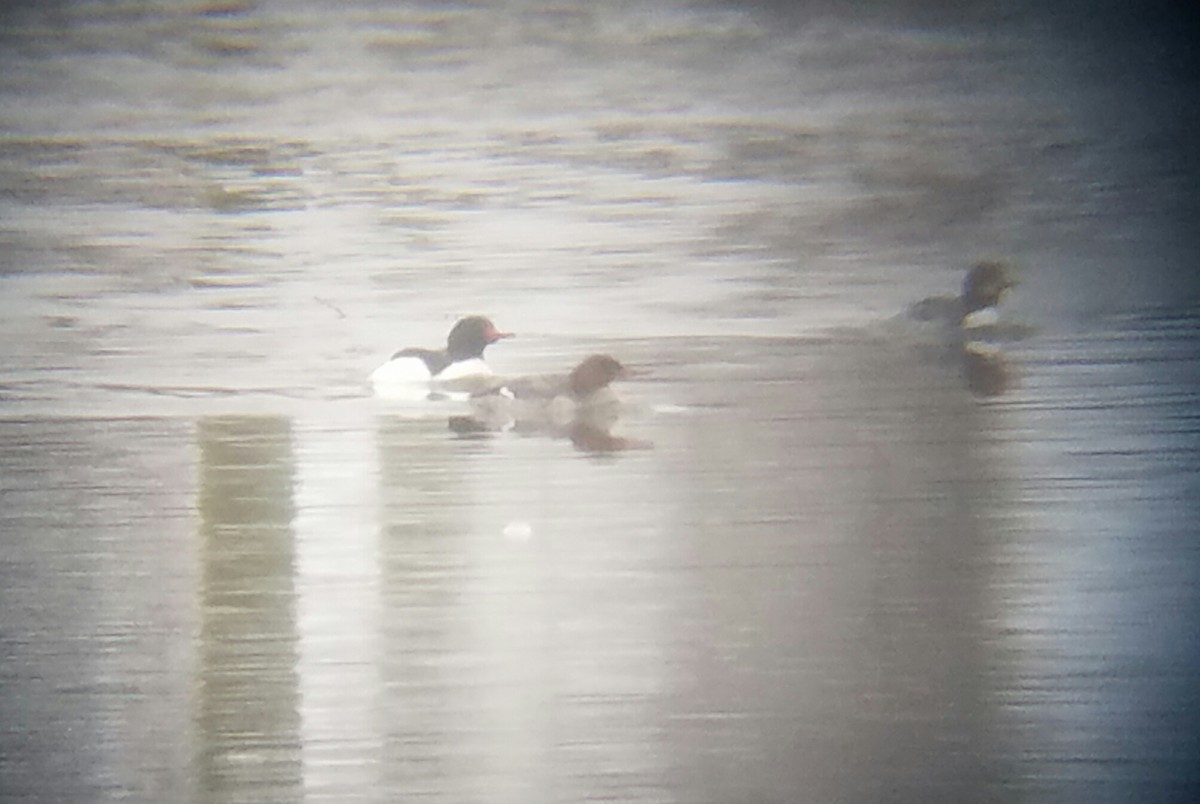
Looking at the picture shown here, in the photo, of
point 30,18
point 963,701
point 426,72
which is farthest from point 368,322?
point 963,701

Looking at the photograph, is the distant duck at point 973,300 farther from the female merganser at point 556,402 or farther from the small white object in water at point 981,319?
the female merganser at point 556,402

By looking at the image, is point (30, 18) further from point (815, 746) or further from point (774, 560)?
point (815, 746)

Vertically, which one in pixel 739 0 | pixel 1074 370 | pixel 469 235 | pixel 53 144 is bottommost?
pixel 1074 370

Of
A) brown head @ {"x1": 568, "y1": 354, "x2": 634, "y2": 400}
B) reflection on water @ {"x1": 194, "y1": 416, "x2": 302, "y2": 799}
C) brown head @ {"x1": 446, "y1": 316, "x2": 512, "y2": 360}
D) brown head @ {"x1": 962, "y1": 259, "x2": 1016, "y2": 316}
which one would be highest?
brown head @ {"x1": 962, "y1": 259, "x2": 1016, "y2": 316}

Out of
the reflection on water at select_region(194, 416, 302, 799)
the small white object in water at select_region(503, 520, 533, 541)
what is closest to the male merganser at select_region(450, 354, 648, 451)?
the small white object in water at select_region(503, 520, 533, 541)

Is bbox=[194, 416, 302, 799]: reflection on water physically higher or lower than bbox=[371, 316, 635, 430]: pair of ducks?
lower

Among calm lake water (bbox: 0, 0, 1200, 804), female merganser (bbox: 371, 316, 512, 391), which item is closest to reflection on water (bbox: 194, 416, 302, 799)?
calm lake water (bbox: 0, 0, 1200, 804)

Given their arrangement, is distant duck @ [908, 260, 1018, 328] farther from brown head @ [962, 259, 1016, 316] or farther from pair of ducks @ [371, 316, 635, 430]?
pair of ducks @ [371, 316, 635, 430]
